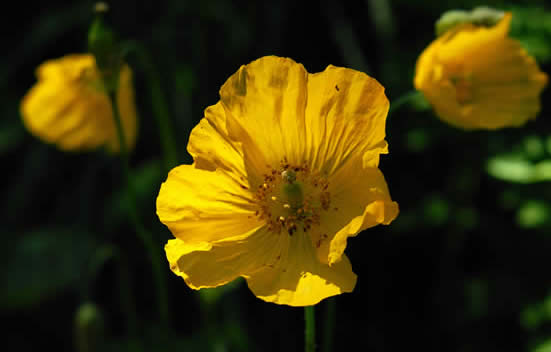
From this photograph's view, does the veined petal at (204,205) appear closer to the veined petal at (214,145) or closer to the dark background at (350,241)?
the veined petal at (214,145)

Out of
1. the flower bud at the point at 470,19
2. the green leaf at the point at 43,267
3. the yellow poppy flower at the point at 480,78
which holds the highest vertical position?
the flower bud at the point at 470,19

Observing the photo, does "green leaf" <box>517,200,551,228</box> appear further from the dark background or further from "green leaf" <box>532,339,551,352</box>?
"green leaf" <box>532,339,551,352</box>

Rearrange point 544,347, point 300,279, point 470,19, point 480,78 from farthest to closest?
point 544,347 → point 480,78 → point 470,19 → point 300,279

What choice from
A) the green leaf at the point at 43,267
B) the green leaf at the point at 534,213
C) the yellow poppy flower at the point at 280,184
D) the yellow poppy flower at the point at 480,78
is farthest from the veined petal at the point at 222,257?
the green leaf at the point at 43,267

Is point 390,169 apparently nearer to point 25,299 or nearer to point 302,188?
point 302,188

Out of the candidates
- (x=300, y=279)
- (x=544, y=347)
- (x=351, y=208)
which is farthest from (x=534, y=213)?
(x=300, y=279)

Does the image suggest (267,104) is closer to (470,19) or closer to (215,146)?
(215,146)

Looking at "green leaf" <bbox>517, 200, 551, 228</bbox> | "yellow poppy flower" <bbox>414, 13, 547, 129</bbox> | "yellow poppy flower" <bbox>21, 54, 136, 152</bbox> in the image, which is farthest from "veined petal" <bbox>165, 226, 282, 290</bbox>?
"yellow poppy flower" <bbox>21, 54, 136, 152</bbox>

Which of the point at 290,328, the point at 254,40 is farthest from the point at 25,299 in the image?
the point at 254,40
